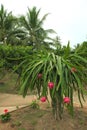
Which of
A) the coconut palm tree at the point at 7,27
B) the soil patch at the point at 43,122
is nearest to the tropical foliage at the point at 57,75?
the soil patch at the point at 43,122

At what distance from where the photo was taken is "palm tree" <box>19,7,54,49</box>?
29.2 meters

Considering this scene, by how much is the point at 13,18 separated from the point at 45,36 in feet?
13.6

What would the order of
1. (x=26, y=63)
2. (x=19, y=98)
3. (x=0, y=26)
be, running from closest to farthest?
(x=26, y=63) < (x=19, y=98) < (x=0, y=26)

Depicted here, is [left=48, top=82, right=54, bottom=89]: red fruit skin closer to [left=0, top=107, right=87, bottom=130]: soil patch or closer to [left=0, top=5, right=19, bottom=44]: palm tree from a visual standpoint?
[left=0, top=107, right=87, bottom=130]: soil patch

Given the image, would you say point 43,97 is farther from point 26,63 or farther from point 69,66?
point 26,63

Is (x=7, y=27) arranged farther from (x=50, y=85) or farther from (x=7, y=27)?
(x=50, y=85)

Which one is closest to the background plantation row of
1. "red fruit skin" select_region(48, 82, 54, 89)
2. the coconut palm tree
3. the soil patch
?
"red fruit skin" select_region(48, 82, 54, 89)

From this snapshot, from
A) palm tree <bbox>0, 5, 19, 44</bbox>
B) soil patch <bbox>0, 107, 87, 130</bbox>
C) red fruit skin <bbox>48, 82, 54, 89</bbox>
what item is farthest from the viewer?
palm tree <bbox>0, 5, 19, 44</bbox>

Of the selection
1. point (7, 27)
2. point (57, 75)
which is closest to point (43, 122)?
point (57, 75)

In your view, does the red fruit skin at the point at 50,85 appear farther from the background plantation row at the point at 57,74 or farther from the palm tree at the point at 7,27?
the palm tree at the point at 7,27

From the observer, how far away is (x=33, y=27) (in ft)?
97.0

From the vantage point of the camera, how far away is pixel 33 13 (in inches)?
1148

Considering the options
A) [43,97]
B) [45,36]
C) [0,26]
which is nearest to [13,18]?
[0,26]

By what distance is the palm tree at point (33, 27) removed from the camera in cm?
2917
